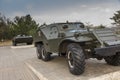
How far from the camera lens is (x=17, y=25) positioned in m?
32.9

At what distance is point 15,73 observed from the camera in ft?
25.2

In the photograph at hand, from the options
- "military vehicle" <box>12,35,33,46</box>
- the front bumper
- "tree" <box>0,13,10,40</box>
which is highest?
"tree" <box>0,13,10,40</box>

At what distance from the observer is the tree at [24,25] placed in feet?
106

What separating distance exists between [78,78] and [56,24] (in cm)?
306

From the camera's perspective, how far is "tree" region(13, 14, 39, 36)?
106 feet

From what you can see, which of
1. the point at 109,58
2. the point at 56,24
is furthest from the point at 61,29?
the point at 109,58

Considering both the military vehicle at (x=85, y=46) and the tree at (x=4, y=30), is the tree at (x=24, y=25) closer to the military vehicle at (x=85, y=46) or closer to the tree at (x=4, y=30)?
the tree at (x=4, y=30)

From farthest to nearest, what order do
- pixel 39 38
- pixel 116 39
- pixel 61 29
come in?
1. pixel 39 38
2. pixel 61 29
3. pixel 116 39

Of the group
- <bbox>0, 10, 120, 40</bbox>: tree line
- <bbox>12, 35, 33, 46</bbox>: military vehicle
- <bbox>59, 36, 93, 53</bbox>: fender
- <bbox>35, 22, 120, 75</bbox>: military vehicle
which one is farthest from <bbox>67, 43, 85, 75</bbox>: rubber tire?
<bbox>0, 10, 120, 40</bbox>: tree line

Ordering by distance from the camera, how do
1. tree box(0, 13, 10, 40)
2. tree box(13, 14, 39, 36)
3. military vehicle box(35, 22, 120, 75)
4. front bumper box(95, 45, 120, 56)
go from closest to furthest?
front bumper box(95, 45, 120, 56), military vehicle box(35, 22, 120, 75), tree box(0, 13, 10, 40), tree box(13, 14, 39, 36)

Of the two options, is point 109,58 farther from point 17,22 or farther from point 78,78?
point 17,22

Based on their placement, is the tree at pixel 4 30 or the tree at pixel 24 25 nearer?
the tree at pixel 4 30

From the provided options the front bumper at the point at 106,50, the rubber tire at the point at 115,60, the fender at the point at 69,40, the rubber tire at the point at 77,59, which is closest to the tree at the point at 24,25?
the fender at the point at 69,40

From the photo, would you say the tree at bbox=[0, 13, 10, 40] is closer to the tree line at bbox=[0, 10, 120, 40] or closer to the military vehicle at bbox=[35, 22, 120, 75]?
the tree line at bbox=[0, 10, 120, 40]
